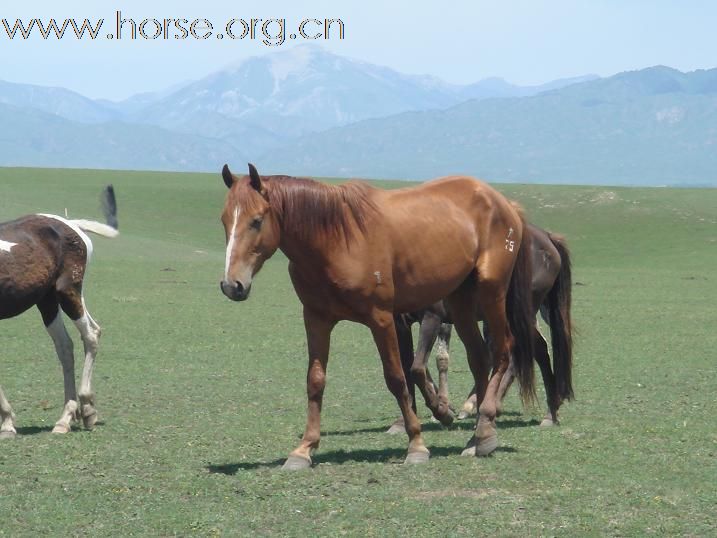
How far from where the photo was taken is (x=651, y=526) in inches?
269

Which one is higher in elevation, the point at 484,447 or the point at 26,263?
the point at 26,263

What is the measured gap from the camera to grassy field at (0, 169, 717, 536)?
23.3 ft

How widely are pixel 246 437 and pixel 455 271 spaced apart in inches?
91.4

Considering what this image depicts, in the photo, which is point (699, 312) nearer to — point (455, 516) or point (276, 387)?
point (276, 387)

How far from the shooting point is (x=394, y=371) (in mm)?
8734

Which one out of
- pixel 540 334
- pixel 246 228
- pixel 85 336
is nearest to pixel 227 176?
pixel 246 228

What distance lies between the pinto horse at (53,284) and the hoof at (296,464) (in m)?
2.61

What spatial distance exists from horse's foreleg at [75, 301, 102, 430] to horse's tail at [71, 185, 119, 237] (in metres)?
0.88

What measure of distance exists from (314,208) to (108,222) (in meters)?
3.89

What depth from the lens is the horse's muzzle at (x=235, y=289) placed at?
310 inches

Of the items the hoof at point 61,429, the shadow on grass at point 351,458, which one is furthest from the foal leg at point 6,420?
the shadow on grass at point 351,458

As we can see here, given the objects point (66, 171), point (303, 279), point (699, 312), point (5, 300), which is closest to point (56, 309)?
point (5, 300)

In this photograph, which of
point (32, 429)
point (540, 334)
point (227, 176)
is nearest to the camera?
point (227, 176)

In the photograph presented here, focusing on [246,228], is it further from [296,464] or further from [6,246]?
[6,246]
